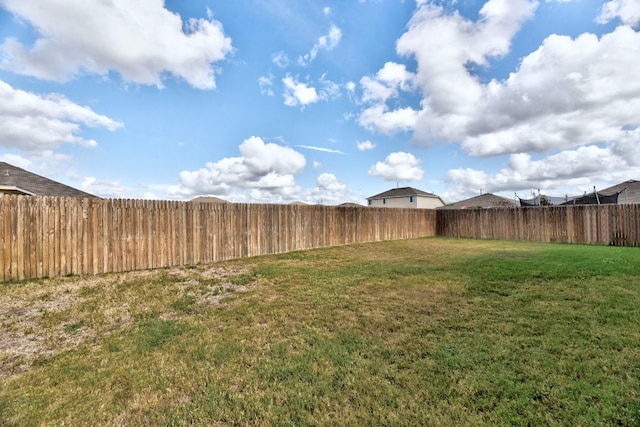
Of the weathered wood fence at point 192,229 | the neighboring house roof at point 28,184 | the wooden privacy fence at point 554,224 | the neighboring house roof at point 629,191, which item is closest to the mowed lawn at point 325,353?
the weathered wood fence at point 192,229

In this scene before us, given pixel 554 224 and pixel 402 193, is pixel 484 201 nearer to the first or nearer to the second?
pixel 402 193

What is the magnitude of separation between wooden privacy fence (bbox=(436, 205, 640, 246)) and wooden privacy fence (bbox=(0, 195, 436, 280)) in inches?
391

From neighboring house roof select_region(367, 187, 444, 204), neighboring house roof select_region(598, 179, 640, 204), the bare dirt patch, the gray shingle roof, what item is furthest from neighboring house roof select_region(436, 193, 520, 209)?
the bare dirt patch

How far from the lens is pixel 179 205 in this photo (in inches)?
300

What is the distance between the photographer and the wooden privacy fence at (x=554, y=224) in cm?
1158

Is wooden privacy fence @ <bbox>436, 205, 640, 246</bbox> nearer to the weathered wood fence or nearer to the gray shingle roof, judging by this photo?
the weathered wood fence

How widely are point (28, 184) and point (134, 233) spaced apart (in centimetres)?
705

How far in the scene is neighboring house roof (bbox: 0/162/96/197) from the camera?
9.56 m

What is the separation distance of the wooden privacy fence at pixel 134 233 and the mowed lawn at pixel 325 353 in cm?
78

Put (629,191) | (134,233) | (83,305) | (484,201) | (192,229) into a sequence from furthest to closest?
(484,201) → (629,191) → (192,229) → (134,233) → (83,305)

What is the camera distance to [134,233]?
685cm

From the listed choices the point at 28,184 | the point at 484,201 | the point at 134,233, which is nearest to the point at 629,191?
the point at 484,201

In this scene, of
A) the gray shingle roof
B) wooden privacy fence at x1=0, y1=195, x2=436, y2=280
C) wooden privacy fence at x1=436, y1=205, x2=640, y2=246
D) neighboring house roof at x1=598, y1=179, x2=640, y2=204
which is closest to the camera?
wooden privacy fence at x1=0, y1=195, x2=436, y2=280

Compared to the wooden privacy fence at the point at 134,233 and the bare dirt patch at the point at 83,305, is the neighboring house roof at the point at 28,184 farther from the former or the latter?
the bare dirt patch at the point at 83,305
